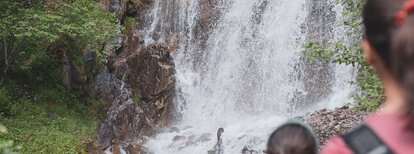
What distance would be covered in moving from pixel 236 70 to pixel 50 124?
29.4ft

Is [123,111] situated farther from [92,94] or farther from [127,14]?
[127,14]

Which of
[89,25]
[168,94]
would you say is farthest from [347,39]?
[89,25]

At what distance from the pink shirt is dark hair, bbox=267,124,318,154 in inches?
42.8

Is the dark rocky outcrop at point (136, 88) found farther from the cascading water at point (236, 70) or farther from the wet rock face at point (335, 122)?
the wet rock face at point (335, 122)

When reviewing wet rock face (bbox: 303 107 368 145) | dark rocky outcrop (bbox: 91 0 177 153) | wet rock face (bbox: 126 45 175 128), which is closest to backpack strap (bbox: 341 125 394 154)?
wet rock face (bbox: 303 107 368 145)

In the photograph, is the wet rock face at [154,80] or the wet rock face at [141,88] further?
the wet rock face at [154,80]

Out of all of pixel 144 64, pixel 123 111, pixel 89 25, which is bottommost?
pixel 123 111

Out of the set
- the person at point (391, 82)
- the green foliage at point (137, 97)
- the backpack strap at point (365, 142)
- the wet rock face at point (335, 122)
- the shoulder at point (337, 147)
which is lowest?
the green foliage at point (137, 97)

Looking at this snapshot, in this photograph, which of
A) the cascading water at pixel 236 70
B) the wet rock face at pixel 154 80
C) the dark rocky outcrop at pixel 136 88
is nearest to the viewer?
the dark rocky outcrop at pixel 136 88

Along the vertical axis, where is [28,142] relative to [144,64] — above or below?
below

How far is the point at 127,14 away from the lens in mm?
22656

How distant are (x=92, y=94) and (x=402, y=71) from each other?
1791 centimetres

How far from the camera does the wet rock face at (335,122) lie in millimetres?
11477

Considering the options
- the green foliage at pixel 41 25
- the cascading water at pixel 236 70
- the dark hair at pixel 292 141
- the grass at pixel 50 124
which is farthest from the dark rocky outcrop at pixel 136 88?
the dark hair at pixel 292 141
